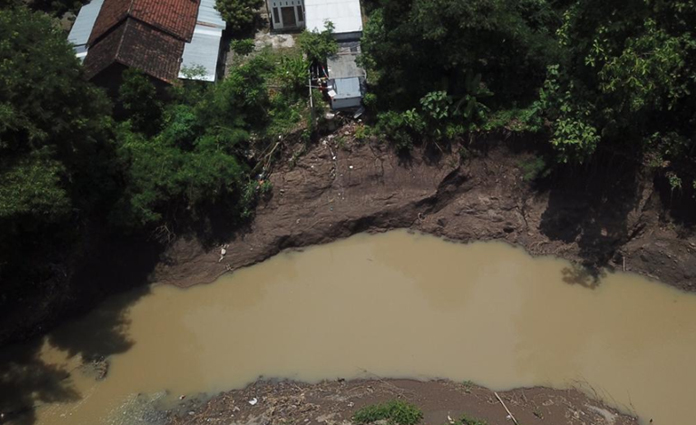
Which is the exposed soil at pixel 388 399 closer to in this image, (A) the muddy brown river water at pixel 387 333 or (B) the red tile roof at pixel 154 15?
(A) the muddy brown river water at pixel 387 333

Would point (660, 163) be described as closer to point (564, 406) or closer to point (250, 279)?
point (564, 406)

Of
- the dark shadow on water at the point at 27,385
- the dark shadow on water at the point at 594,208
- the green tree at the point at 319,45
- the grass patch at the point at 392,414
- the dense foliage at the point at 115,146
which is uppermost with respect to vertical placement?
the green tree at the point at 319,45

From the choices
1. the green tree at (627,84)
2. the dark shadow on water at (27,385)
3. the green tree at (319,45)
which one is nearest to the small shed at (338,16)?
the green tree at (319,45)

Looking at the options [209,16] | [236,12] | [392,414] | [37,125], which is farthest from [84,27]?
[392,414]

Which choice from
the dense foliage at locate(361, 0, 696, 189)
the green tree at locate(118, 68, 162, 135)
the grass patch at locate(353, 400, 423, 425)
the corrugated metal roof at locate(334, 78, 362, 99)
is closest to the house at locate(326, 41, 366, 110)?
the corrugated metal roof at locate(334, 78, 362, 99)

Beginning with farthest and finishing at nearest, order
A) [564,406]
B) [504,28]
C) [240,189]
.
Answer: [240,189]
[504,28]
[564,406]

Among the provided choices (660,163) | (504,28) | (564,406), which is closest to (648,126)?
(660,163)

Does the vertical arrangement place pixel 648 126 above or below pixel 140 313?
Answer: above

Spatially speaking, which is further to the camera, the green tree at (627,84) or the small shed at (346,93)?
the small shed at (346,93)
